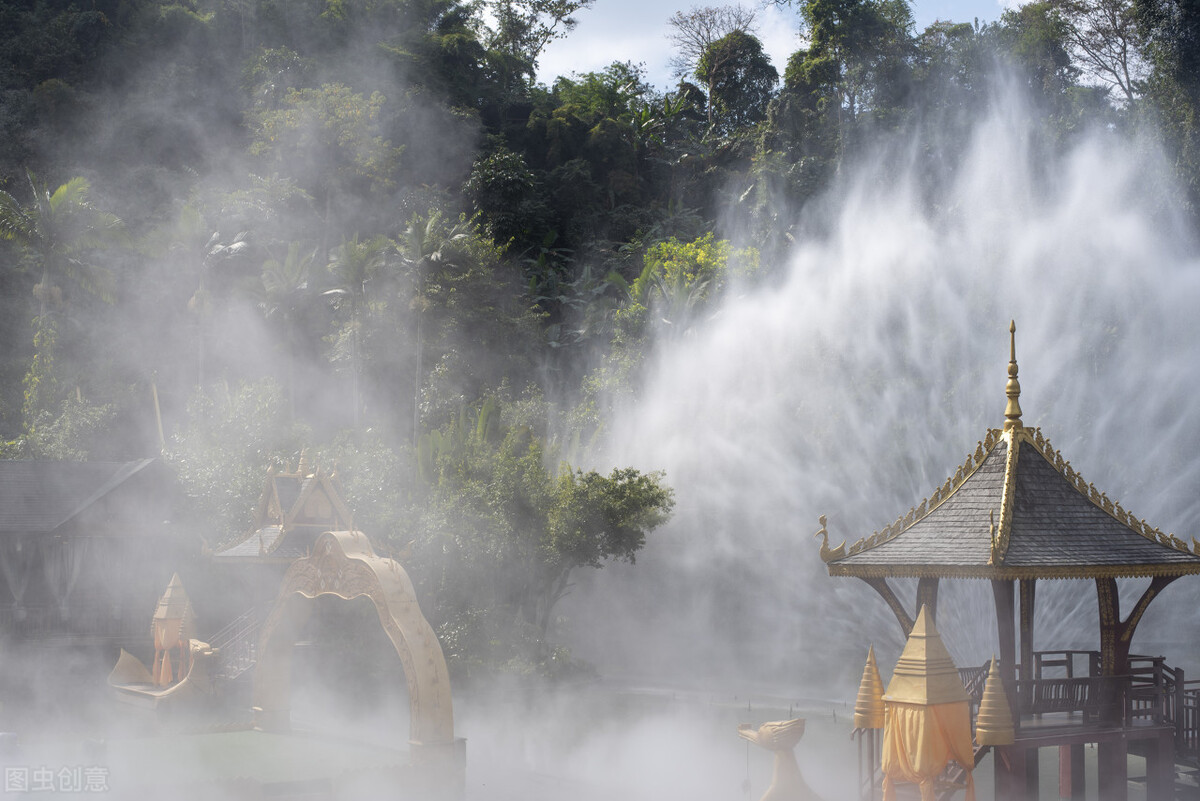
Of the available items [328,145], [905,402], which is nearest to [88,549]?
[905,402]

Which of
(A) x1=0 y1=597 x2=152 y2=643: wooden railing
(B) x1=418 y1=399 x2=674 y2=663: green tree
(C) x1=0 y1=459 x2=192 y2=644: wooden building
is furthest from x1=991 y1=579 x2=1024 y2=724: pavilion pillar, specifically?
(A) x1=0 y1=597 x2=152 y2=643: wooden railing

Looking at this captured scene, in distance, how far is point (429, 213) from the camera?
186 ft

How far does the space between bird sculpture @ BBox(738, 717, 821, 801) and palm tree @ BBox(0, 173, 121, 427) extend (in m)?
39.0

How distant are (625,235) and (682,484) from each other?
27.2 metres

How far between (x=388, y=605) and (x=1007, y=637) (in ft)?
26.2

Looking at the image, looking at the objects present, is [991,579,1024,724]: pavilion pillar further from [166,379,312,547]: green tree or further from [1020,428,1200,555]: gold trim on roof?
[166,379,312,547]: green tree

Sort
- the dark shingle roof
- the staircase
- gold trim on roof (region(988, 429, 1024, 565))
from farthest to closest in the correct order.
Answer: the staircase, the dark shingle roof, gold trim on roof (region(988, 429, 1024, 565))

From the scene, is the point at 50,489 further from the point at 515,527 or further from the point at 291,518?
the point at 291,518

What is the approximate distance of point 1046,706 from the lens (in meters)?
13.7

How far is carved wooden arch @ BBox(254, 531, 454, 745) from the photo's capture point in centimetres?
1502

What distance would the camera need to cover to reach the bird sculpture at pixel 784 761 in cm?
1214

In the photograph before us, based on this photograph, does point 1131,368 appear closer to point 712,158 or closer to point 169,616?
point 169,616

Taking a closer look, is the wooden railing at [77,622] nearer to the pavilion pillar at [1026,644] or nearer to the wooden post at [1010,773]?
the pavilion pillar at [1026,644]

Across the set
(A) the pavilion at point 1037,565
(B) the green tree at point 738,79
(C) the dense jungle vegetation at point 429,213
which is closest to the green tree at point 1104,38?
(C) the dense jungle vegetation at point 429,213
